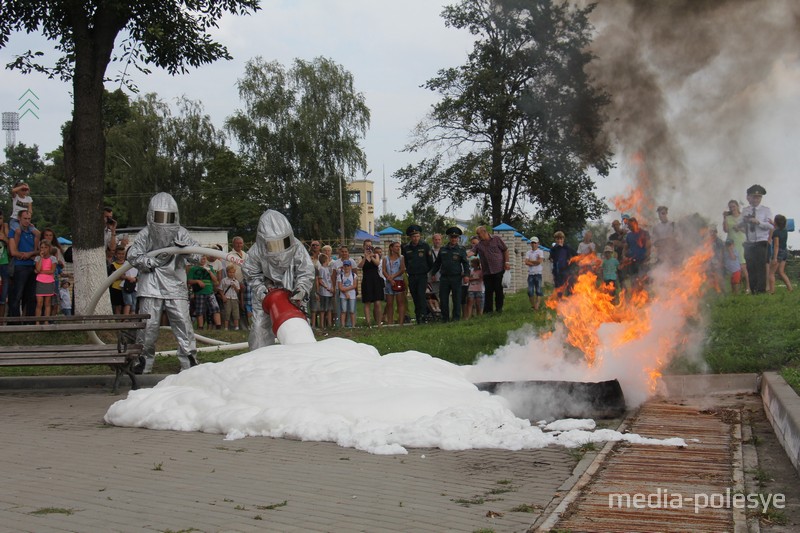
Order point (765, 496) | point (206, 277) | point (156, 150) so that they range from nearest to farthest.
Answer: point (765, 496), point (206, 277), point (156, 150)

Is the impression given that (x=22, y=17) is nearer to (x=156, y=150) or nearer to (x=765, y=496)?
(x=765, y=496)

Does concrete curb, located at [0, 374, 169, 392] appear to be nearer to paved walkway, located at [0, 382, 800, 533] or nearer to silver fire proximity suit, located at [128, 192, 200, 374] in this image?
silver fire proximity suit, located at [128, 192, 200, 374]

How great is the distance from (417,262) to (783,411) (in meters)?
10.8

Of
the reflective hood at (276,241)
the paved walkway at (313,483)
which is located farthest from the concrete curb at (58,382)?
the paved walkway at (313,483)

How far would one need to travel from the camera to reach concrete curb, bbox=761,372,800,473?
6.19 metres

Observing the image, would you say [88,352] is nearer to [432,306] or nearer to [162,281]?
[162,281]

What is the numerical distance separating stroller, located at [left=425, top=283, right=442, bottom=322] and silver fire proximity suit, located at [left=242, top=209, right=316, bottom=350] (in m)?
7.80

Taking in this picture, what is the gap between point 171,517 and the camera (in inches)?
197

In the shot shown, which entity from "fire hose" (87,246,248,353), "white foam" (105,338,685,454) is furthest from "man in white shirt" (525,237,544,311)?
"white foam" (105,338,685,454)

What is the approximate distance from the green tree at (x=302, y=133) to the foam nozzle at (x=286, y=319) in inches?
1721

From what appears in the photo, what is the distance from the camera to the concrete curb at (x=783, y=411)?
244 inches

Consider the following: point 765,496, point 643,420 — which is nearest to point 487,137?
point 643,420

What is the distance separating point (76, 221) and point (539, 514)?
1164cm

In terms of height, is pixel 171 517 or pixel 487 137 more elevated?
pixel 487 137
